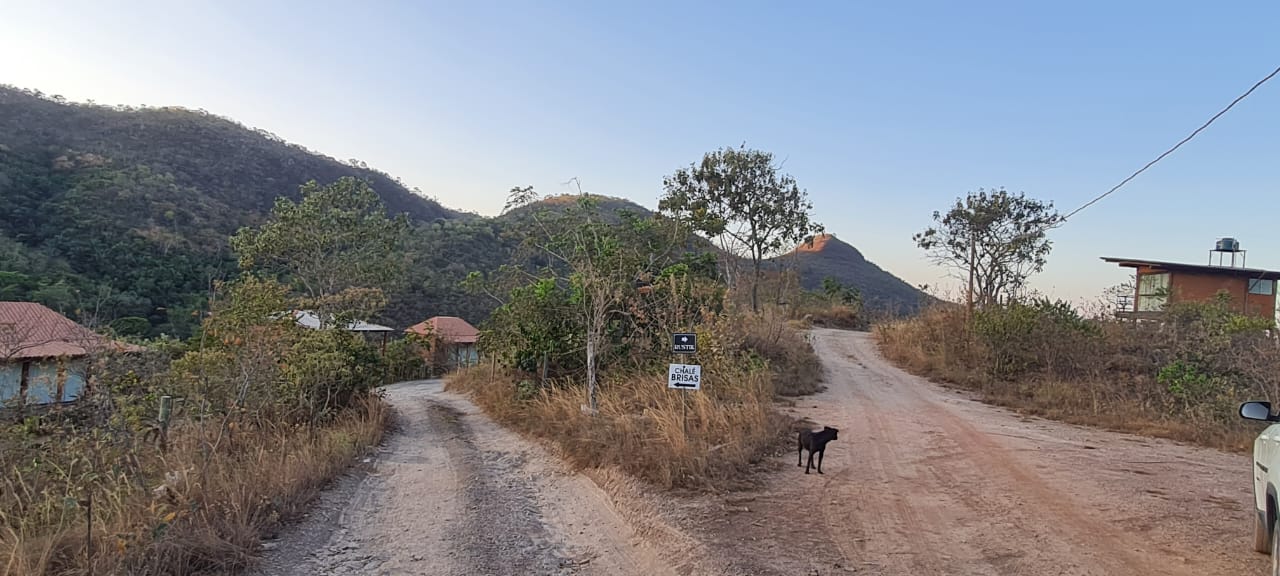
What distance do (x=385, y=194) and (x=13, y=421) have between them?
77.8 metres

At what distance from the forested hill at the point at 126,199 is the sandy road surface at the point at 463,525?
3643mm

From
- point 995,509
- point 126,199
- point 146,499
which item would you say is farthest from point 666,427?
point 126,199

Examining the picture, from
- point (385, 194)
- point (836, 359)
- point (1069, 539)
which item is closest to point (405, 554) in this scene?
point (1069, 539)

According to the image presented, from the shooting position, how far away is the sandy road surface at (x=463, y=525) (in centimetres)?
507

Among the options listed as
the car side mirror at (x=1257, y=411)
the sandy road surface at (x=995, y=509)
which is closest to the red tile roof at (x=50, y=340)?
the sandy road surface at (x=995, y=509)

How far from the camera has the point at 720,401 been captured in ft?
31.5

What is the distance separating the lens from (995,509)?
6012 millimetres

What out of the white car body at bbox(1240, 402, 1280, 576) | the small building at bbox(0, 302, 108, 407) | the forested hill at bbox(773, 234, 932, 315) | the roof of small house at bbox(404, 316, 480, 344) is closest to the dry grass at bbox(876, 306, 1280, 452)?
the white car body at bbox(1240, 402, 1280, 576)

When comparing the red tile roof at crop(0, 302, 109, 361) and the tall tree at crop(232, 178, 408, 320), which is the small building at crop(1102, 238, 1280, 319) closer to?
the tall tree at crop(232, 178, 408, 320)

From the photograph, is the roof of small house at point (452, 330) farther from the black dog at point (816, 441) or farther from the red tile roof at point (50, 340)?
the black dog at point (816, 441)

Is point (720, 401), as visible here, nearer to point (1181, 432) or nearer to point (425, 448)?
point (425, 448)

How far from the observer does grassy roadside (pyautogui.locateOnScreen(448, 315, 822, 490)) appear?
713 centimetres

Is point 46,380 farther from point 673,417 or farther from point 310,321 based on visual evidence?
point 310,321

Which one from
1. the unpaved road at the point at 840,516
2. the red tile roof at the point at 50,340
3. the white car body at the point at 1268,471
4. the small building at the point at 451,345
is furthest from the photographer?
the small building at the point at 451,345
